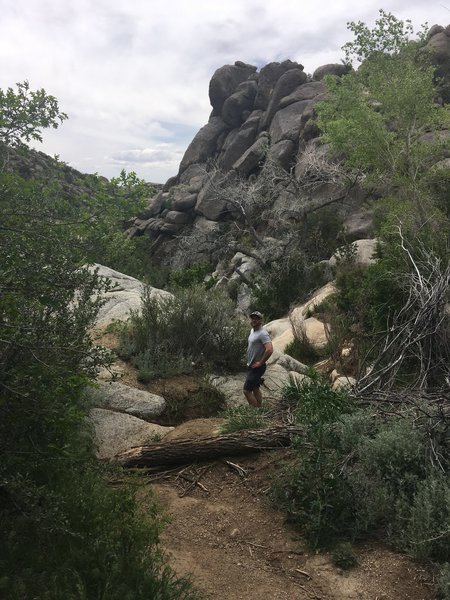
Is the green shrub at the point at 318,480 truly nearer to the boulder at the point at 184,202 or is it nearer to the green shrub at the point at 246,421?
the green shrub at the point at 246,421

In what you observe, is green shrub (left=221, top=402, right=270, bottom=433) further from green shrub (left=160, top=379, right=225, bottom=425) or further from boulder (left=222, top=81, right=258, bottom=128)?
boulder (left=222, top=81, right=258, bottom=128)

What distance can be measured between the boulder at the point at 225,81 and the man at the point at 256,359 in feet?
146

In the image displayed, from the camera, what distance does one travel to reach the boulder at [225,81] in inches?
1870

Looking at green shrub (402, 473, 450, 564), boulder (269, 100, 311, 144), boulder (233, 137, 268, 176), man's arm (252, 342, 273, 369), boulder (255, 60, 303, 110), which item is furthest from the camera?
boulder (255, 60, 303, 110)

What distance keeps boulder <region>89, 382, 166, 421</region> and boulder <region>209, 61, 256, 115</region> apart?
4540 cm

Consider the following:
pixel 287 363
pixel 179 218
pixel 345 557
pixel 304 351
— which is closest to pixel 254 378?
pixel 287 363

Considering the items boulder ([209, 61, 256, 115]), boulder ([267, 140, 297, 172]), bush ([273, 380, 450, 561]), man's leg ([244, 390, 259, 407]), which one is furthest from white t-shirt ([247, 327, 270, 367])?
boulder ([209, 61, 256, 115])

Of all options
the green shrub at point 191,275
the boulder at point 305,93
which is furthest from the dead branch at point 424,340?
the boulder at point 305,93

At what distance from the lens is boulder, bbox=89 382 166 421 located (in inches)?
264

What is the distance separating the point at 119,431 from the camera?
5.92 m

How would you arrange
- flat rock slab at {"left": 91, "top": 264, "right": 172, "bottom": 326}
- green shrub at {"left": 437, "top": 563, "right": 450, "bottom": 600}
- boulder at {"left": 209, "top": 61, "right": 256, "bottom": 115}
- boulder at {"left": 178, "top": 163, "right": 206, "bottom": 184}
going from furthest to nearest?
1. boulder at {"left": 209, "top": 61, "right": 256, "bottom": 115}
2. boulder at {"left": 178, "top": 163, "right": 206, "bottom": 184}
3. flat rock slab at {"left": 91, "top": 264, "right": 172, "bottom": 326}
4. green shrub at {"left": 437, "top": 563, "right": 450, "bottom": 600}

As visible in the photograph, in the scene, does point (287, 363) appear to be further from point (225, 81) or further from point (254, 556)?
point (225, 81)

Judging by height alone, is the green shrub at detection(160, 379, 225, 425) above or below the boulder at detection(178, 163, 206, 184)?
below

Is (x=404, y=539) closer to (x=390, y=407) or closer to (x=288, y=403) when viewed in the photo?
(x=390, y=407)
